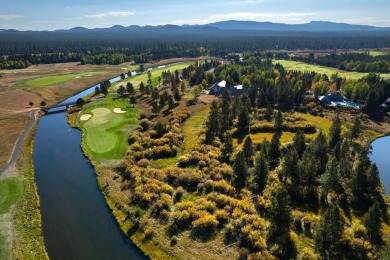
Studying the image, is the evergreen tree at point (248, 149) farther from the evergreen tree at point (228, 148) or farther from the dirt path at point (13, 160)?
the dirt path at point (13, 160)

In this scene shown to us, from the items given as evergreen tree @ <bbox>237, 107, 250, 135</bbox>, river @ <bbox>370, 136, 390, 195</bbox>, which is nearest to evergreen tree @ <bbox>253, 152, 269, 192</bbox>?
river @ <bbox>370, 136, 390, 195</bbox>

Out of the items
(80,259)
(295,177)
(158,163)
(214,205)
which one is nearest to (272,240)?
(214,205)

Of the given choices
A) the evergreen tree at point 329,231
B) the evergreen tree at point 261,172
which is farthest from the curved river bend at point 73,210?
the evergreen tree at point 261,172

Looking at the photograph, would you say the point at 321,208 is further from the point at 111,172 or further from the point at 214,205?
the point at 111,172

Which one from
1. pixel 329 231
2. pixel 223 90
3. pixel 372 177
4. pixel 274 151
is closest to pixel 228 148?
pixel 274 151

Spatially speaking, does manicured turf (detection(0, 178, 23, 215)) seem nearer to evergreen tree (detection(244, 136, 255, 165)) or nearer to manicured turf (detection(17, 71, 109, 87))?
evergreen tree (detection(244, 136, 255, 165))

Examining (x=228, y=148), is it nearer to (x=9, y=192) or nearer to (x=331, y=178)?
(x=331, y=178)
